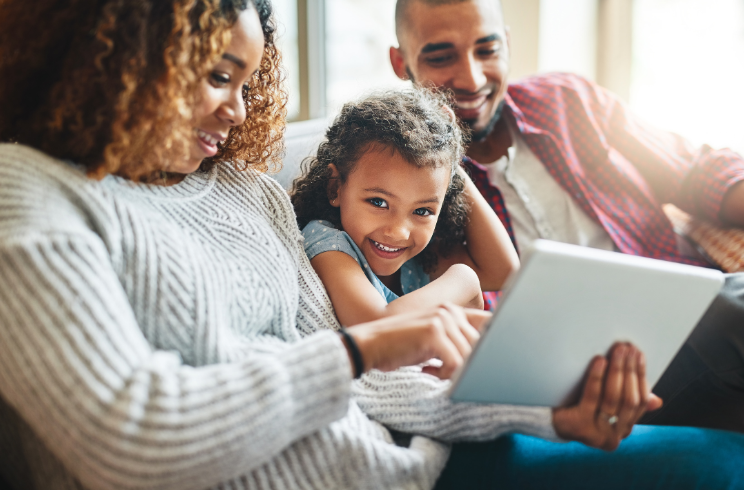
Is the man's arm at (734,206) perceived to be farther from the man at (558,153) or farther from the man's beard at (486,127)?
the man's beard at (486,127)

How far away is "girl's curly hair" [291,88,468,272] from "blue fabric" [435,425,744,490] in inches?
19.8

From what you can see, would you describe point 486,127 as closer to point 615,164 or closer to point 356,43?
point 615,164

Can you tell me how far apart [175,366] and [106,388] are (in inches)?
3.3

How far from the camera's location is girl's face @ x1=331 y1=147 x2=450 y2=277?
3.51 ft

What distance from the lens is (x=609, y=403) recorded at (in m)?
0.79

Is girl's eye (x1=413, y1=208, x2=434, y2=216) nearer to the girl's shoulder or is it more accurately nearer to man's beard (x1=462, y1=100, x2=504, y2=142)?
the girl's shoulder

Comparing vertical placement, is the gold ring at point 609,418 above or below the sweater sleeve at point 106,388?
below

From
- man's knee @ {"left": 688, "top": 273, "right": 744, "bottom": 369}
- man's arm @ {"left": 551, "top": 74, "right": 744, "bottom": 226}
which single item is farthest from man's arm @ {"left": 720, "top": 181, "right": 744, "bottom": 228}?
man's knee @ {"left": 688, "top": 273, "right": 744, "bottom": 369}

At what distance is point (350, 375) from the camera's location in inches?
27.6

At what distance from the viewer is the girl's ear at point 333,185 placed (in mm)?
1165

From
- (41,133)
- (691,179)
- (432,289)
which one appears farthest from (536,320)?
(691,179)

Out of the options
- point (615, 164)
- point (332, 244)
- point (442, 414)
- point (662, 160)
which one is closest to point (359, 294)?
point (332, 244)

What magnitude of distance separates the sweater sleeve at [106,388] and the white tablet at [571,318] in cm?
26

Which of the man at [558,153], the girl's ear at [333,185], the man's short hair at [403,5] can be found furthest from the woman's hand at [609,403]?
the man's short hair at [403,5]
